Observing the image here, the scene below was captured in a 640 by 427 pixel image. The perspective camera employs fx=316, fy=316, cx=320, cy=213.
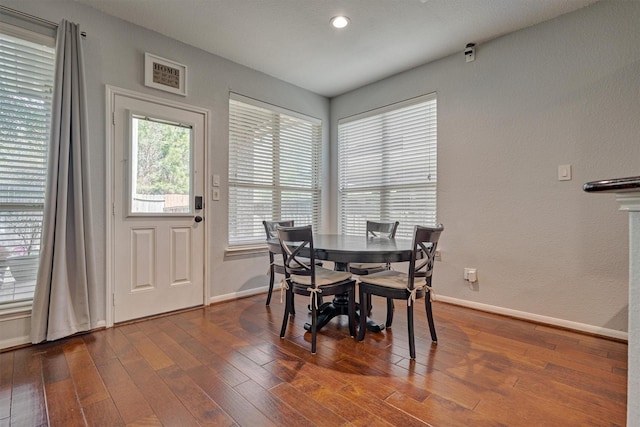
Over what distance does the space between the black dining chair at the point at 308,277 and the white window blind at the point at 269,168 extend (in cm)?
137

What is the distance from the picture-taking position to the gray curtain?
2234mm

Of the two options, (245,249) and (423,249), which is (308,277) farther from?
(245,249)

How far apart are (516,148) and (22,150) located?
3.94 metres

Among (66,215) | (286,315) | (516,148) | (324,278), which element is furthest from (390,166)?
(66,215)

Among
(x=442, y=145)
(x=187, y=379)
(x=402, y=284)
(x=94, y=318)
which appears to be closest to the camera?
(x=187, y=379)

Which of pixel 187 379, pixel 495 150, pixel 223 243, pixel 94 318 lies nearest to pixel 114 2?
pixel 223 243

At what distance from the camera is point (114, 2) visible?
97.0 inches

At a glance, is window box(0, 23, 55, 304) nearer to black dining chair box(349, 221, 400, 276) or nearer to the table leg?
the table leg

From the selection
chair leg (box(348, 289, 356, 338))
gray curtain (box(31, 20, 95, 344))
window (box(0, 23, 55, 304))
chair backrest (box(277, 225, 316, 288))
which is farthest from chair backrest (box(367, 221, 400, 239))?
window (box(0, 23, 55, 304))

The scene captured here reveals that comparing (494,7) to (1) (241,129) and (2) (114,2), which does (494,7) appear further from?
(2) (114,2)

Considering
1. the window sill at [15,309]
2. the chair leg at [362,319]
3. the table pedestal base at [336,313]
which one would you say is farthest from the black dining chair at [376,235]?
the window sill at [15,309]

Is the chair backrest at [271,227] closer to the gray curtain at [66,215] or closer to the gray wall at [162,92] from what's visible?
the gray wall at [162,92]

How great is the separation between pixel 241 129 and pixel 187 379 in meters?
2.58

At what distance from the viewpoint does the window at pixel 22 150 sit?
2.19 meters
